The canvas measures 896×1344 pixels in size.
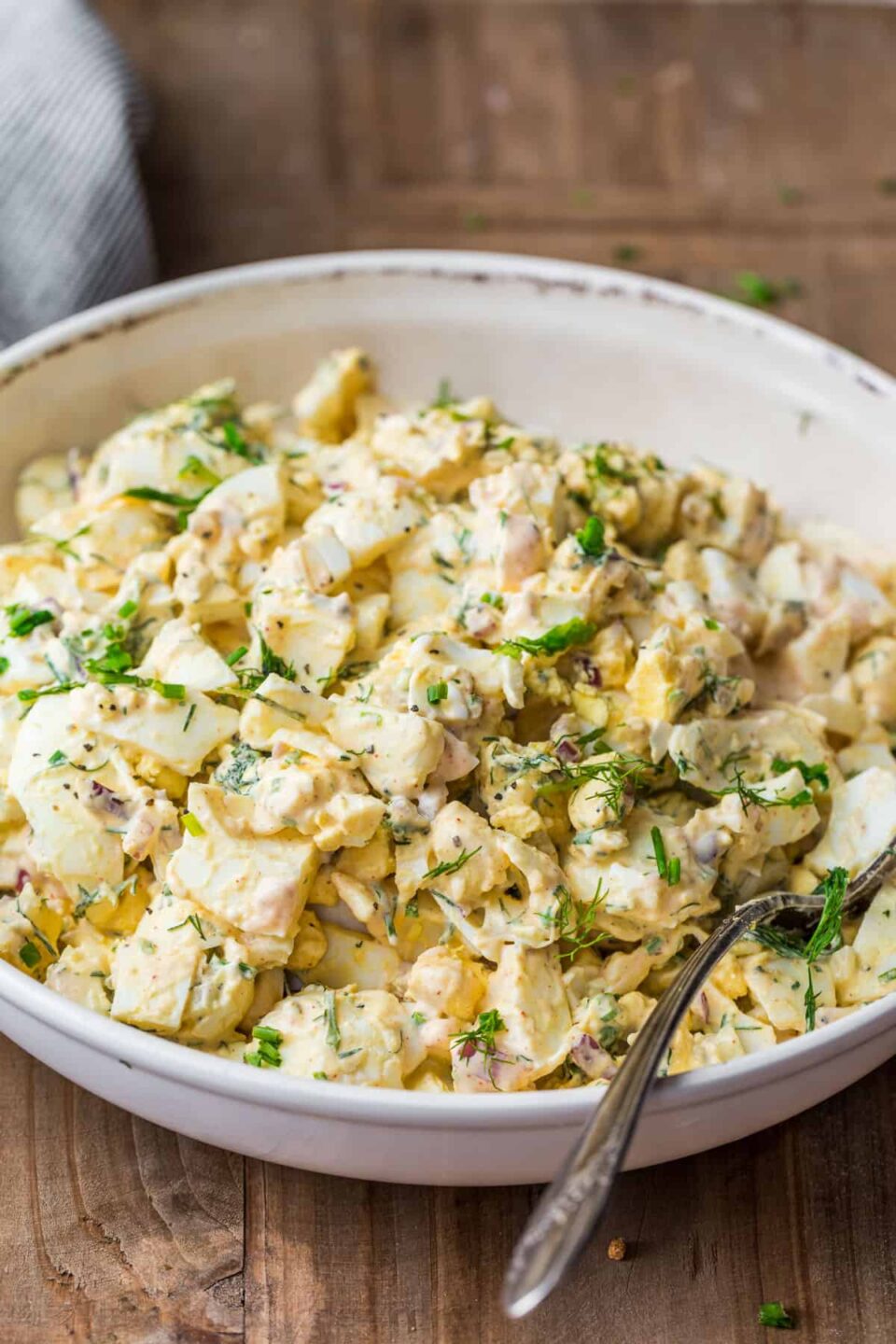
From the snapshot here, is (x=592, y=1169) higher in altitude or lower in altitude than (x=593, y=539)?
lower

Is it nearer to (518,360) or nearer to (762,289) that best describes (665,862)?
(518,360)

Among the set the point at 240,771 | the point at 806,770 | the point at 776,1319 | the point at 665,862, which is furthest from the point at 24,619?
the point at 776,1319

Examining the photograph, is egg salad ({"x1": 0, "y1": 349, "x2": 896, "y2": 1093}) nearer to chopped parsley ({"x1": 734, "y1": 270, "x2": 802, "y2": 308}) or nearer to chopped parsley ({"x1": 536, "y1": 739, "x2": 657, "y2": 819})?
chopped parsley ({"x1": 536, "y1": 739, "x2": 657, "y2": 819})

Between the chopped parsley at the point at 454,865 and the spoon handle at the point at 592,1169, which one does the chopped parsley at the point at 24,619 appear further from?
the spoon handle at the point at 592,1169

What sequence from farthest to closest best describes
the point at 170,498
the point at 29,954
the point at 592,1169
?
1. the point at 170,498
2. the point at 29,954
3. the point at 592,1169

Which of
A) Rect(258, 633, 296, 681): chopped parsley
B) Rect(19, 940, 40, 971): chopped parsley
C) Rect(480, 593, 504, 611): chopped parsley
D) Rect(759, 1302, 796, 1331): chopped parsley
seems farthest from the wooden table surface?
Rect(480, 593, 504, 611): chopped parsley

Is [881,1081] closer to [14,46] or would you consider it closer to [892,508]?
[892,508]

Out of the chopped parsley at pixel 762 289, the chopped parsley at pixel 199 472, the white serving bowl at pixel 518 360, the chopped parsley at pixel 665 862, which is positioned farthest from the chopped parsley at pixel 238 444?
the chopped parsley at pixel 762 289

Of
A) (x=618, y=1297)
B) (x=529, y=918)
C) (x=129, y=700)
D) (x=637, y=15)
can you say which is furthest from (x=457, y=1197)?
(x=637, y=15)
